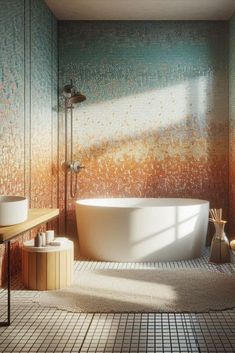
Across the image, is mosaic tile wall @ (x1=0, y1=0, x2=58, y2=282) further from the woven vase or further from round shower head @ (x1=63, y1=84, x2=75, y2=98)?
the woven vase

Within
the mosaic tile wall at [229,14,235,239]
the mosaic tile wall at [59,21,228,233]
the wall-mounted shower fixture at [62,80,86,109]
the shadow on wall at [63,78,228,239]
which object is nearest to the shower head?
the wall-mounted shower fixture at [62,80,86,109]

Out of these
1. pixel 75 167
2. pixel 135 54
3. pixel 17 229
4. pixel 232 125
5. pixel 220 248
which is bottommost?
pixel 220 248

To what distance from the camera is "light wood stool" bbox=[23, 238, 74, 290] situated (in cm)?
322

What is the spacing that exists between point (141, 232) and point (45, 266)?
1178 mm

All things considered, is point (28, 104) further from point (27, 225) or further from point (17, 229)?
point (17, 229)

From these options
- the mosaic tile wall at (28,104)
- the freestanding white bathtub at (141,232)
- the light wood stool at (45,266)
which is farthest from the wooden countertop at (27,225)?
the freestanding white bathtub at (141,232)

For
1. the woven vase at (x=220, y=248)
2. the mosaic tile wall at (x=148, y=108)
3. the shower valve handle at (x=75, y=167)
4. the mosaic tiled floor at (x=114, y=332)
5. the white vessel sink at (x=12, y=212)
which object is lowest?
the mosaic tiled floor at (x=114, y=332)

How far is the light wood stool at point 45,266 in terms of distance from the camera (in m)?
3.22

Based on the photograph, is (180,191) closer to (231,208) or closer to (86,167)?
(231,208)

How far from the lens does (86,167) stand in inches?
205

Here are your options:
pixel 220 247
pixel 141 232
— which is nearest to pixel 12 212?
pixel 141 232

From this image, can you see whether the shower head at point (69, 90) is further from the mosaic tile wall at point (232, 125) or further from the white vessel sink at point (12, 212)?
the white vessel sink at point (12, 212)

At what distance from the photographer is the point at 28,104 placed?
403 cm

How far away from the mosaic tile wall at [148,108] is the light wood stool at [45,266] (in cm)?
192
